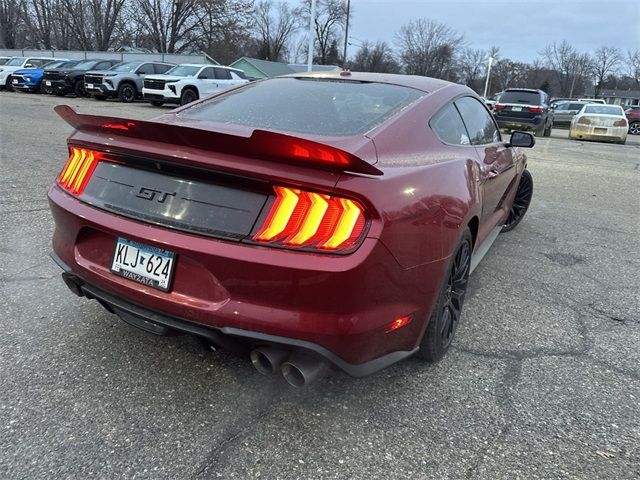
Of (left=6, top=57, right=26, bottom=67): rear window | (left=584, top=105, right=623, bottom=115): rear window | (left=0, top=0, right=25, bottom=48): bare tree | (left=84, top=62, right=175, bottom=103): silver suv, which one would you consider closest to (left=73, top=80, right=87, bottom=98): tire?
(left=84, top=62, right=175, bottom=103): silver suv

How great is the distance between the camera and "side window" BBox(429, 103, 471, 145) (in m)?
2.78

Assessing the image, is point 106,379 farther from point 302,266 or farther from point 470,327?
point 470,327

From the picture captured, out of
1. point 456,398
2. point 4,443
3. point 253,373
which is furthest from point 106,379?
point 456,398

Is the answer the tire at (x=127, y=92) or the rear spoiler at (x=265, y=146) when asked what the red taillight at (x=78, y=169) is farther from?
the tire at (x=127, y=92)

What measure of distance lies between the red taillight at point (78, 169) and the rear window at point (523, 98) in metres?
17.1

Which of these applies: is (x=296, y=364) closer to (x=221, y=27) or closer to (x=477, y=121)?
(x=477, y=121)

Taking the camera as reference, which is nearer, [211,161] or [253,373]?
[211,161]

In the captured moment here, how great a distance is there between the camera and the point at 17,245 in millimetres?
4047

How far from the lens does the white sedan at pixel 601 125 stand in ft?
58.2

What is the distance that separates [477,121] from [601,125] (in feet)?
55.6

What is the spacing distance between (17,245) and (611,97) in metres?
110

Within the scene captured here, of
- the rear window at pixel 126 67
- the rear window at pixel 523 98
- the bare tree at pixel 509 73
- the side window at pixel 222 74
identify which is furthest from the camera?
the bare tree at pixel 509 73

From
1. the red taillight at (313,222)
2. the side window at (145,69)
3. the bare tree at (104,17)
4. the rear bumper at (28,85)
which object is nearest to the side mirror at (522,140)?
the red taillight at (313,222)

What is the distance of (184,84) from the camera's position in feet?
61.4
